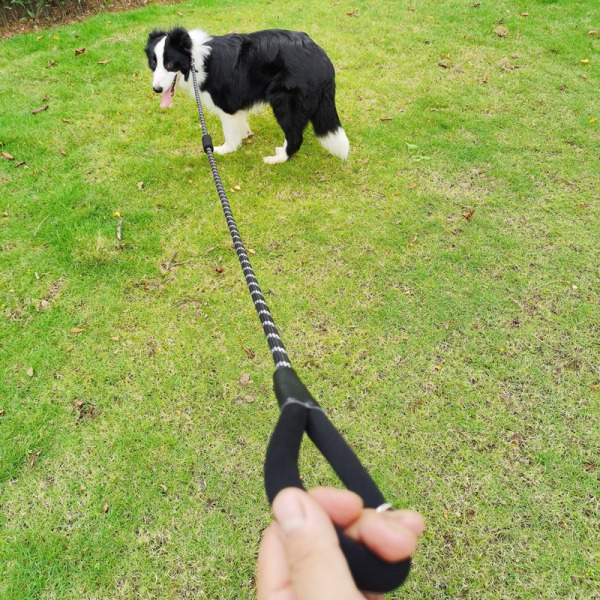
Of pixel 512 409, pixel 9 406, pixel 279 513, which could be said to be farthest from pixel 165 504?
pixel 512 409

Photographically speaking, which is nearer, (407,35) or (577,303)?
(577,303)

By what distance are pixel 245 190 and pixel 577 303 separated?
2.77 m

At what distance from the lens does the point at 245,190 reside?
3773 millimetres

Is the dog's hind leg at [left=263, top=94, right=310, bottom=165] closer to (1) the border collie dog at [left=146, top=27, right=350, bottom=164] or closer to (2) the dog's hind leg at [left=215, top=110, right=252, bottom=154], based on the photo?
(1) the border collie dog at [left=146, top=27, right=350, bottom=164]

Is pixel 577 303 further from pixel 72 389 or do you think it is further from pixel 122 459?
pixel 72 389

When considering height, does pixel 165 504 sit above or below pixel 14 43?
below

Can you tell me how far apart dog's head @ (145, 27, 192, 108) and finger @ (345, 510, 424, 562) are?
3.80 meters

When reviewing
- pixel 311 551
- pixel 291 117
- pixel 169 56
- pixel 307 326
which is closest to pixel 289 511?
pixel 311 551

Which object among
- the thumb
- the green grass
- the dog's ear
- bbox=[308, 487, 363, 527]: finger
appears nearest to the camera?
the thumb

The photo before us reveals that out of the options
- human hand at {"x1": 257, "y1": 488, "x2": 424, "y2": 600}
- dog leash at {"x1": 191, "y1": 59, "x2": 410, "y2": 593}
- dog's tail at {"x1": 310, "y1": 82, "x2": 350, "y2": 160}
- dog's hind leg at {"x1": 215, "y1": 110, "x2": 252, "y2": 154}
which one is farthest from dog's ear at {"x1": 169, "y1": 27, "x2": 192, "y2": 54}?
human hand at {"x1": 257, "y1": 488, "x2": 424, "y2": 600}

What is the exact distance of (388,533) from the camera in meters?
0.73

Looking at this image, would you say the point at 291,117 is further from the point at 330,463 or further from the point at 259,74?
the point at 330,463

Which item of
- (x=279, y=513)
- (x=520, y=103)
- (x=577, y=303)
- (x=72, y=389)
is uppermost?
(x=279, y=513)

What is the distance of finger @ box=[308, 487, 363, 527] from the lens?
77 cm
